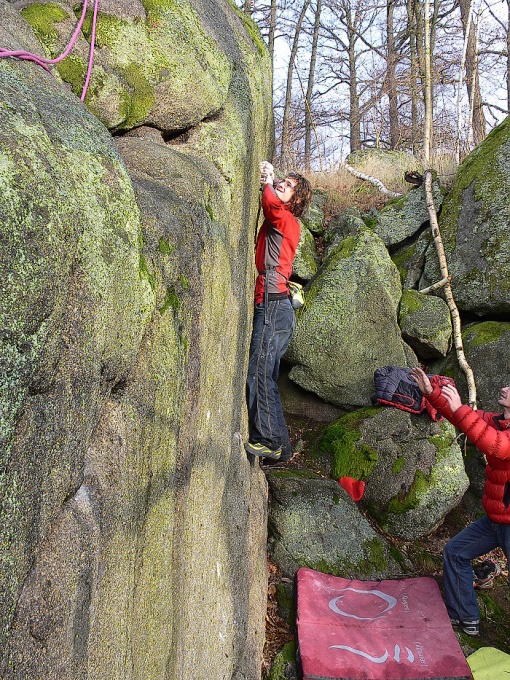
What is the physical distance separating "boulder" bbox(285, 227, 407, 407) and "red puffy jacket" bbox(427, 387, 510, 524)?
2.71m

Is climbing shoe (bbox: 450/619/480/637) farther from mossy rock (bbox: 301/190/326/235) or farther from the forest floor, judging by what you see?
mossy rock (bbox: 301/190/326/235)

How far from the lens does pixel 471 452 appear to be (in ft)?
23.5

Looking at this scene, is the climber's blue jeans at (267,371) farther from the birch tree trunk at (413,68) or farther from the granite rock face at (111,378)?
the birch tree trunk at (413,68)

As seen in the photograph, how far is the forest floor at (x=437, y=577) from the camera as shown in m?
4.89

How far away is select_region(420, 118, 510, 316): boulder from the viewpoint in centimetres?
791

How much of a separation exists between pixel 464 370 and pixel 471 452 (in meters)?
1.06

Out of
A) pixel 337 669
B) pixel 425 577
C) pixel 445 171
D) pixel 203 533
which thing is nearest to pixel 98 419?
pixel 203 533

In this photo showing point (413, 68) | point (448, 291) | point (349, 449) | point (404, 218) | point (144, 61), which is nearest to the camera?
point (144, 61)

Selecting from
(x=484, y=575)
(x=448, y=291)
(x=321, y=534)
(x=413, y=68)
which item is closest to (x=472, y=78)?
(x=413, y=68)

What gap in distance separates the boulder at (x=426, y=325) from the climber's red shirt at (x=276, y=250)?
3562 mm

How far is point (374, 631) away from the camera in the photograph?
4.81m

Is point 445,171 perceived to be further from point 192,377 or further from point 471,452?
point 192,377

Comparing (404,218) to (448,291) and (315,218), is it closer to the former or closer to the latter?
(315,218)

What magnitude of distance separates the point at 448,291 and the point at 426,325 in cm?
74
